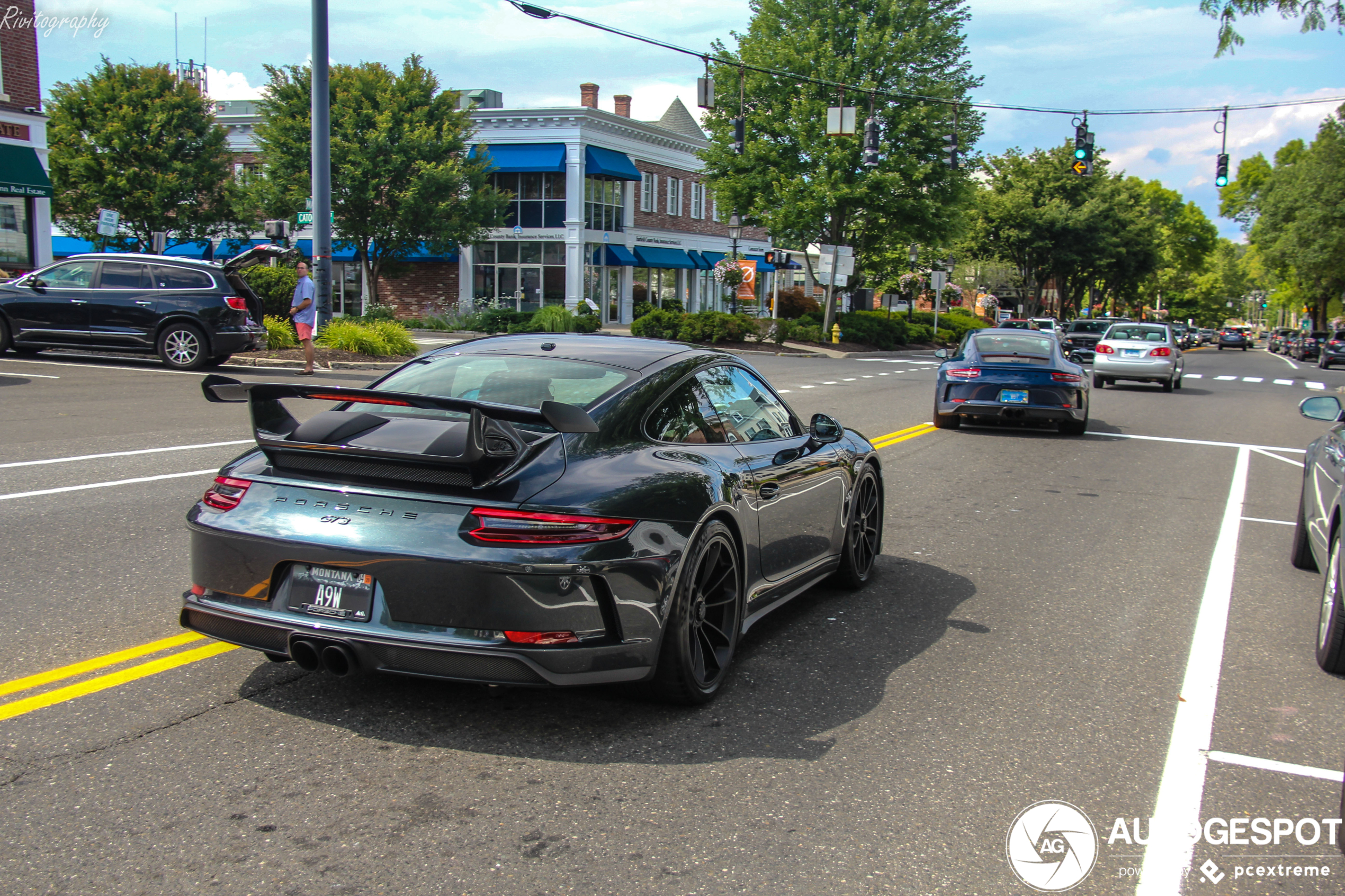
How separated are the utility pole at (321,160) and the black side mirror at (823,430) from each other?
16368 millimetres

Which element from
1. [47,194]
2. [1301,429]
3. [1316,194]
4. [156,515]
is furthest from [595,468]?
[1316,194]

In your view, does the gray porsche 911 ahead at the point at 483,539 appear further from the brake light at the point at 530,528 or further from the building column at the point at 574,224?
the building column at the point at 574,224

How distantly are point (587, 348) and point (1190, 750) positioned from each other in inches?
115

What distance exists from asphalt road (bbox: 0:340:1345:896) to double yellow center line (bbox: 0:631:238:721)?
0.02 metres

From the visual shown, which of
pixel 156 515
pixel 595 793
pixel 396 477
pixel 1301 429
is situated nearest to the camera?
pixel 595 793

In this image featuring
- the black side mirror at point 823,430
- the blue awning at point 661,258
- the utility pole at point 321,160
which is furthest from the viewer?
the blue awning at point 661,258

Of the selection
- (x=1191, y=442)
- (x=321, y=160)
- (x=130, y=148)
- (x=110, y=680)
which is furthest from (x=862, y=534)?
(x=130, y=148)

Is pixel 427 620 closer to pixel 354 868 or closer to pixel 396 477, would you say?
pixel 396 477

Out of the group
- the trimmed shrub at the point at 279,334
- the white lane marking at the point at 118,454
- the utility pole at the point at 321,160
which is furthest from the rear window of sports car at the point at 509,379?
the trimmed shrub at the point at 279,334

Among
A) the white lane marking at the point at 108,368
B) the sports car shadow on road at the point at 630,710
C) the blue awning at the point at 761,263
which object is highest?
the blue awning at the point at 761,263

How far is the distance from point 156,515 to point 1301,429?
17225 mm

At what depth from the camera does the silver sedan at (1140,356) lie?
25188 millimetres

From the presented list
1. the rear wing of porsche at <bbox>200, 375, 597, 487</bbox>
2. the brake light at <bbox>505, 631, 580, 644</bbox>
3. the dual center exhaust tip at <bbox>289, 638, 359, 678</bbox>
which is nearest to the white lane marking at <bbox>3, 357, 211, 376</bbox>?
the rear wing of porsche at <bbox>200, 375, 597, 487</bbox>

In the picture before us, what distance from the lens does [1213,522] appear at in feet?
29.0
